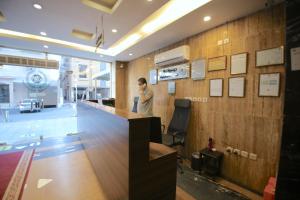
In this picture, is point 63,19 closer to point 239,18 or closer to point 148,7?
point 148,7

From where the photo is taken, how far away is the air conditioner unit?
3039 mm

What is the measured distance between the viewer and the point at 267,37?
201 centimetres

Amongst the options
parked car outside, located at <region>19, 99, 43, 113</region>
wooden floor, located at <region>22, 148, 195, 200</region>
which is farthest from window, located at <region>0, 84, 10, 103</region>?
wooden floor, located at <region>22, 148, 195, 200</region>

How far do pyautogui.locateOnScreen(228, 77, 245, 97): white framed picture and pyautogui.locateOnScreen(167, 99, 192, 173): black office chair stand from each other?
2.73ft

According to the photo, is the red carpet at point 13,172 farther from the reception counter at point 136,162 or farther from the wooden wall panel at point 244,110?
the wooden wall panel at point 244,110

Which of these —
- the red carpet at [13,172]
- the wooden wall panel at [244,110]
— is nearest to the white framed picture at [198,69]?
the wooden wall panel at [244,110]

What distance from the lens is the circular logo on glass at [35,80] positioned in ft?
22.3

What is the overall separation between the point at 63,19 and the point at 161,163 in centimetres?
288

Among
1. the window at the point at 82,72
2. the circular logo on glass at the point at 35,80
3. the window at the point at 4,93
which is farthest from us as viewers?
the window at the point at 82,72

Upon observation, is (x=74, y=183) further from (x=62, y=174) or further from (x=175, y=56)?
(x=175, y=56)

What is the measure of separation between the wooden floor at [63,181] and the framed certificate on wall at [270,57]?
2092mm

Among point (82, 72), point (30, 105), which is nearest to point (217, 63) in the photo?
point (82, 72)

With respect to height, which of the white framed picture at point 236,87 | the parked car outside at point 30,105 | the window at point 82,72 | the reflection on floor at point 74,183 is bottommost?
the reflection on floor at point 74,183

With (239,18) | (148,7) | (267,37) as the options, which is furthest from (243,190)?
(148,7)
